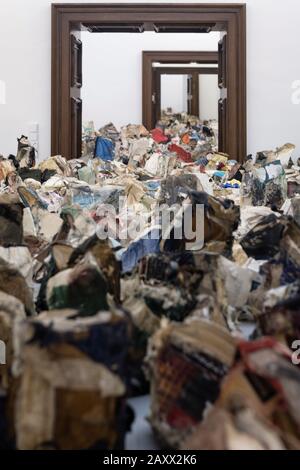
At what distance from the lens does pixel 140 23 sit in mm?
4102

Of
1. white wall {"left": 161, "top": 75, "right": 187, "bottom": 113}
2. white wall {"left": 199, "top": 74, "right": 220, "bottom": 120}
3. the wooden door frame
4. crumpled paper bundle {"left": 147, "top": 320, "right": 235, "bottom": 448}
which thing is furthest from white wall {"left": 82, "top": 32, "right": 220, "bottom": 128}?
crumpled paper bundle {"left": 147, "top": 320, "right": 235, "bottom": 448}

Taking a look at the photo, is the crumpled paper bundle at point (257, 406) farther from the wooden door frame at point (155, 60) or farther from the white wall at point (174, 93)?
the white wall at point (174, 93)

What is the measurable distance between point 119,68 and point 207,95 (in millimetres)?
5023

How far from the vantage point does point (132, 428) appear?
0.57m

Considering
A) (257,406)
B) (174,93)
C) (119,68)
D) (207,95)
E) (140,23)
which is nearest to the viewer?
(257,406)

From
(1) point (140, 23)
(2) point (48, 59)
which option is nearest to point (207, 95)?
(1) point (140, 23)

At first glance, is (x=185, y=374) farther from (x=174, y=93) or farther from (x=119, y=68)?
(x=174, y=93)

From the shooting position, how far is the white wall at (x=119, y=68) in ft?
24.2

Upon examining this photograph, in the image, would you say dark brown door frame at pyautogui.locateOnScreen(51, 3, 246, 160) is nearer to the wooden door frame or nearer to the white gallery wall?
the white gallery wall

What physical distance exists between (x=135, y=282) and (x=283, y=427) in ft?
1.29

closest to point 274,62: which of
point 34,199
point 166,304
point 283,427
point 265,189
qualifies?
point 265,189

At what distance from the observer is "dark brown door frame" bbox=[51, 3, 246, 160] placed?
4043mm

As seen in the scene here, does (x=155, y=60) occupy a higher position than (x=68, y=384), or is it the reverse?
(x=155, y=60)

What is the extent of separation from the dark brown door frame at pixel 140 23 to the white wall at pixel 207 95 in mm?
8062
